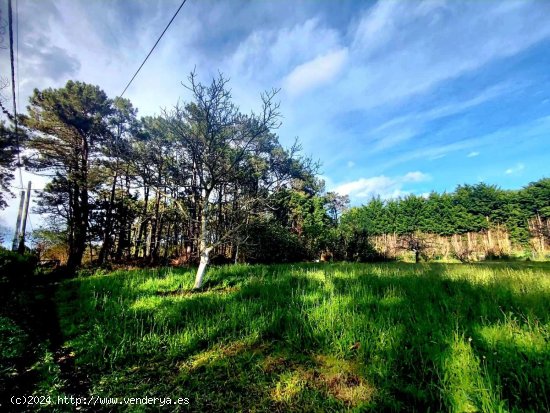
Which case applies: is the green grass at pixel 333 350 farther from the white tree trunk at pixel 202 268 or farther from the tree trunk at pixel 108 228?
the tree trunk at pixel 108 228

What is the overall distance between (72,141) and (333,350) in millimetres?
21535

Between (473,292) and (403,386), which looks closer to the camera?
(403,386)

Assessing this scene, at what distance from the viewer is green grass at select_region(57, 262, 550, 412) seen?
84.7 inches

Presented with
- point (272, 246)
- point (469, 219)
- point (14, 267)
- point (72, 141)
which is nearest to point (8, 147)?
point (72, 141)

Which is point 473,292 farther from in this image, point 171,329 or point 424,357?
point 171,329

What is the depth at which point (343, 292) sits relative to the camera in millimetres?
5227

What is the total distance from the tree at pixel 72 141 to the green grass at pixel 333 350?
15.4 m

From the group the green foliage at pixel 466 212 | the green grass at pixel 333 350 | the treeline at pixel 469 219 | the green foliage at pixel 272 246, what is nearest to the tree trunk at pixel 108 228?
the green foliage at pixel 272 246

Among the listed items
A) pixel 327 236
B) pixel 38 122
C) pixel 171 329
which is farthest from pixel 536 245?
pixel 38 122

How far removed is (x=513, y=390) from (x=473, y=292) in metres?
3.29

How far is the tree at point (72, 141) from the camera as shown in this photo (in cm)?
1694

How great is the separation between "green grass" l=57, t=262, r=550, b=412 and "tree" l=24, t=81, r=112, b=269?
1539cm

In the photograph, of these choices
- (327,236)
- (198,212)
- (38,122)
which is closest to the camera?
(198,212)

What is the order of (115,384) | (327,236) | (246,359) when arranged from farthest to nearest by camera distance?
1. (327,236)
2. (246,359)
3. (115,384)
